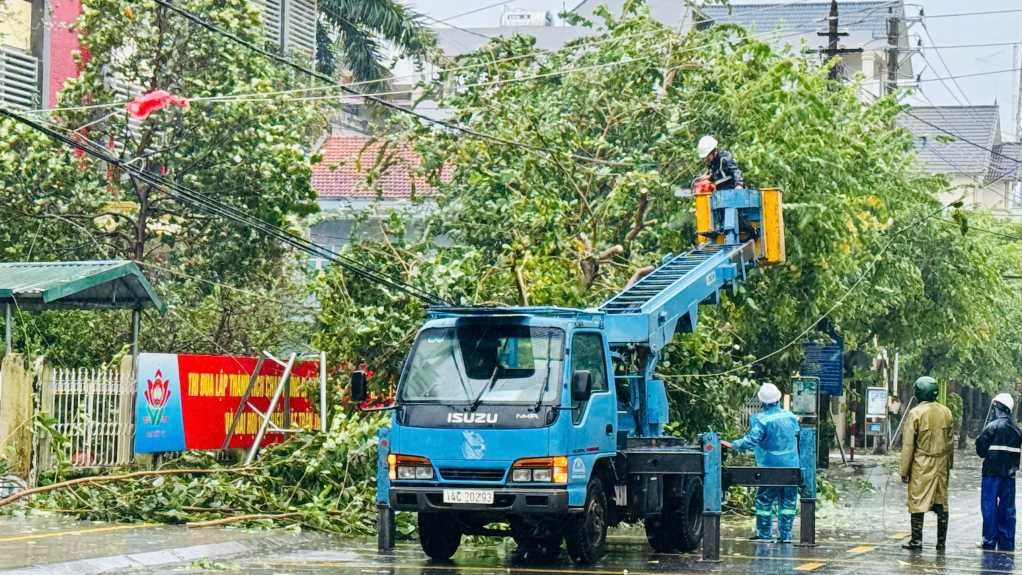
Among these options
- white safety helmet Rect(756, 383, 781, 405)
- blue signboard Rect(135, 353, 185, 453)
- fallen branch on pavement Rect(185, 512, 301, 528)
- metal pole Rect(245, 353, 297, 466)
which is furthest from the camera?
metal pole Rect(245, 353, 297, 466)

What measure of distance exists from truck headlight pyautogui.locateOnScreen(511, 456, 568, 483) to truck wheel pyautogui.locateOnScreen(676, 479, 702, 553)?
2842mm

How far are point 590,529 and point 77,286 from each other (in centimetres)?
773

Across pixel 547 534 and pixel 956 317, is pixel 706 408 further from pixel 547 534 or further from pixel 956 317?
pixel 956 317

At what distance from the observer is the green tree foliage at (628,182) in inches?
881

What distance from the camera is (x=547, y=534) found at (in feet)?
51.4

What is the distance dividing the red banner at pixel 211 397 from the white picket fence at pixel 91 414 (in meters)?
0.24

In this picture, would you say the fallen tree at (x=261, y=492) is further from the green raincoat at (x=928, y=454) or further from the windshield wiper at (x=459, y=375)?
the green raincoat at (x=928, y=454)

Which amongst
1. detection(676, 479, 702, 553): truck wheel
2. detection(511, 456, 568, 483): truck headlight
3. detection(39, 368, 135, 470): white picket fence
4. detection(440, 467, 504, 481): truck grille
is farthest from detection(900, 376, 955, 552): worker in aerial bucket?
detection(39, 368, 135, 470): white picket fence

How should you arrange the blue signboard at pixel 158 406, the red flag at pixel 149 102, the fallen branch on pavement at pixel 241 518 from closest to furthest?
the fallen branch on pavement at pixel 241 518, the blue signboard at pixel 158 406, the red flag at pixel 149 102

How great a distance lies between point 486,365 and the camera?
15508 mm

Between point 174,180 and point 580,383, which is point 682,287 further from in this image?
point 174,180

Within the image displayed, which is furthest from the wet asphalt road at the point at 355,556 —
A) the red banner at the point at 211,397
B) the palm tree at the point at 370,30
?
the palm tree at the point at 370,30

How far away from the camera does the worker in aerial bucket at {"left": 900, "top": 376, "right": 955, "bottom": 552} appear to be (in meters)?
18.2

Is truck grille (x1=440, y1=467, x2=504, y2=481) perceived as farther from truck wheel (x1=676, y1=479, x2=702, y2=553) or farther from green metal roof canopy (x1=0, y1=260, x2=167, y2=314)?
green metal roof canopy (x1=0, y1=260, x2=167, y2=314)
